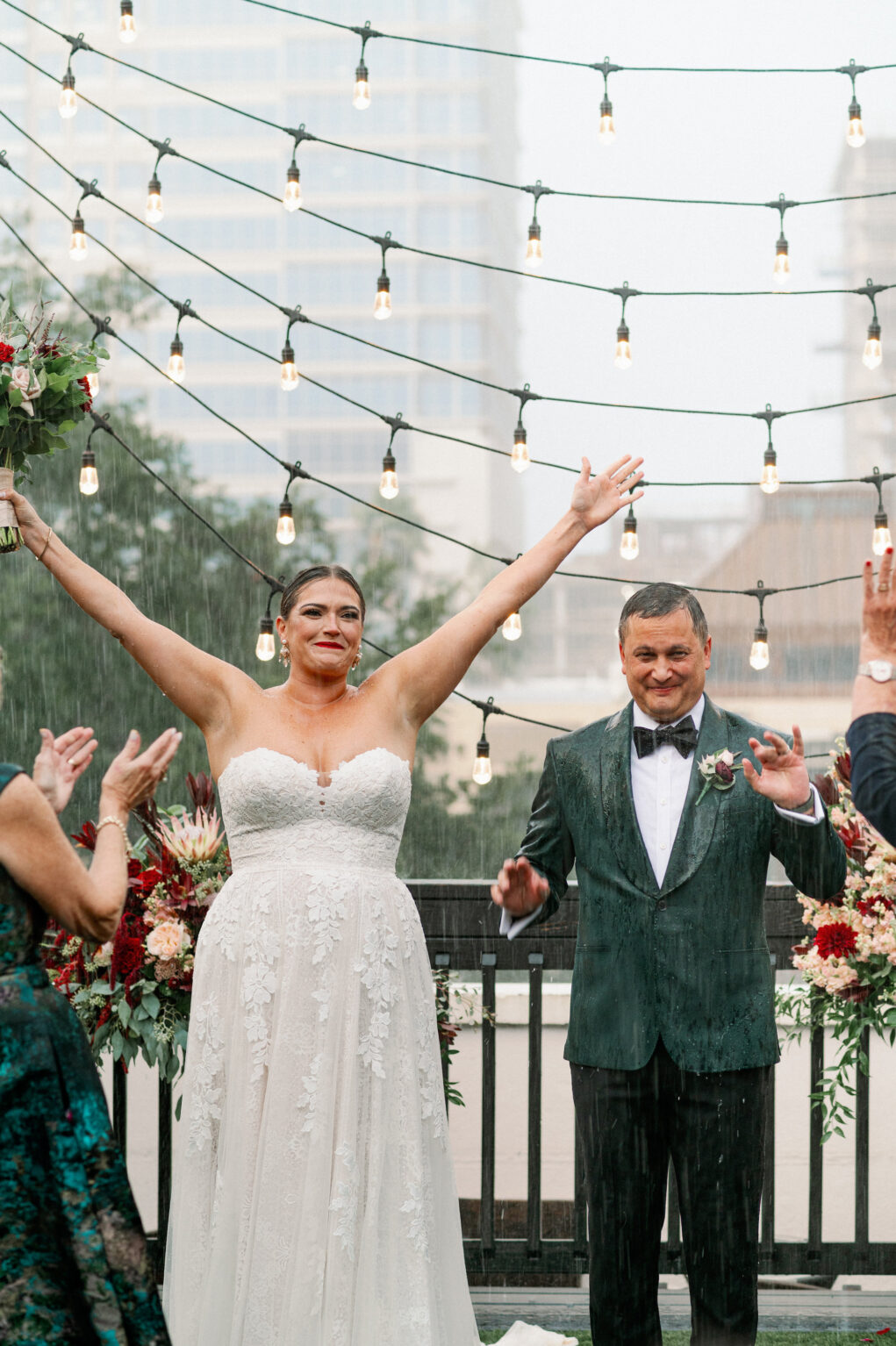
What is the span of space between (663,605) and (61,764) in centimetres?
Answer: 111

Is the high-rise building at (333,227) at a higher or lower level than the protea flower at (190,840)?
higher

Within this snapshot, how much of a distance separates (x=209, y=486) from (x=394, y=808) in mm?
19443

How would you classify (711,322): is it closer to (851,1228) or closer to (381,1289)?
(851,1228)

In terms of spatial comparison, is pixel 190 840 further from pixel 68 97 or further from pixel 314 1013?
pixel 68 97

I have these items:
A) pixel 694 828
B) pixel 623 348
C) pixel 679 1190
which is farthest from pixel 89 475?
pixel 679 1190

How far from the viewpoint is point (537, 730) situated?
33781mm

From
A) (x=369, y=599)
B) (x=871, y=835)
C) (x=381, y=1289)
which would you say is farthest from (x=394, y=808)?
(x=369, y=599)

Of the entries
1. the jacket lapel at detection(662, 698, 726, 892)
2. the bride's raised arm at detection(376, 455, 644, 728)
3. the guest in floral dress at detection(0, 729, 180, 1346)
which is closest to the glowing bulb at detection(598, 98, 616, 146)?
the bride's raised arm at detection(376, 455, 644, 728)

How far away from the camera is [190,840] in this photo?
3223 mm

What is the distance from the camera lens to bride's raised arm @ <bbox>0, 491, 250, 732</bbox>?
2.75 metres

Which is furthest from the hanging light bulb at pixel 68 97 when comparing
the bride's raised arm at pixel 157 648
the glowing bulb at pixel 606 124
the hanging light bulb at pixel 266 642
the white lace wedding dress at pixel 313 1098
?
the white lace wedding dress at pixel 313 1098

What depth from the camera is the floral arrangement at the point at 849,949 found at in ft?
10.3

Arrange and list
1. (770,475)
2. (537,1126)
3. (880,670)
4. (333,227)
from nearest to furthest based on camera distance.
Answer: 1. (880,670)
2. (537,1126)
3. (770,475)
4. (333,227)

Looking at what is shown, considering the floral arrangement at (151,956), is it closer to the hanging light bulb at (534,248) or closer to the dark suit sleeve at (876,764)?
the dark suit sleeve at (876,764)
